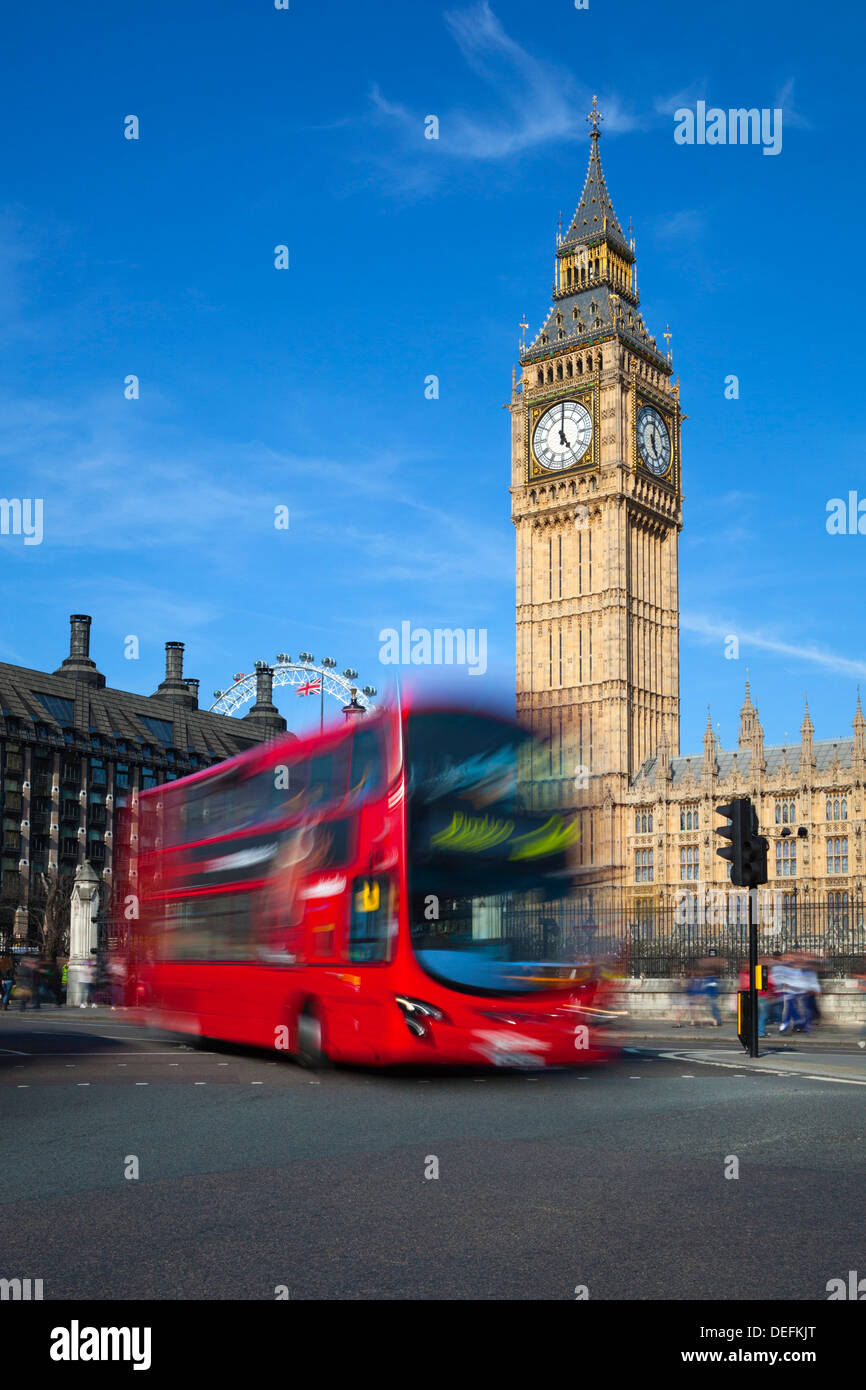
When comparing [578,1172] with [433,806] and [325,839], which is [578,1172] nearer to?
[433,806]

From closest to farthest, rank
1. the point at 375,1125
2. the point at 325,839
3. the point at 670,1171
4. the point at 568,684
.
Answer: the point at 670,1171
the point at 375,1125
the point at 325,839
the point at 568,684

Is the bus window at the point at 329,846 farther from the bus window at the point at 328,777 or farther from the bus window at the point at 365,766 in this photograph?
the bus window at the point at 365,766

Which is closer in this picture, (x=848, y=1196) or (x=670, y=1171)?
(x=848, y=1196)

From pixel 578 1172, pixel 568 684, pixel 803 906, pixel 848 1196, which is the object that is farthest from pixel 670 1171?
pixel 568 684

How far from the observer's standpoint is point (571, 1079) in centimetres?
1563

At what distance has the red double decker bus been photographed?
1403cm

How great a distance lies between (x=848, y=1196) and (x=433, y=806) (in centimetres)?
714

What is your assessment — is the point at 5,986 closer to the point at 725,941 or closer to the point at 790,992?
the point at 725,941

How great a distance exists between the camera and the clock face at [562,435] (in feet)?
284

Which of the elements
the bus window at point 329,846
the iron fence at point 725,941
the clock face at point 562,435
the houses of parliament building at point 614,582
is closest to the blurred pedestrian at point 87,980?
the iron fence at point 725,941

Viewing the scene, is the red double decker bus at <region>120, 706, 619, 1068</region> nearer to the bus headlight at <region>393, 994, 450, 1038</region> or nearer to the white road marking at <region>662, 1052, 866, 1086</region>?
the bus headlight at <region>393, 994, 450, 1038</region>

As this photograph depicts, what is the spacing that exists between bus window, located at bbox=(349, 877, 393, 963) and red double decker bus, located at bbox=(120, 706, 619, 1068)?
0.02 m

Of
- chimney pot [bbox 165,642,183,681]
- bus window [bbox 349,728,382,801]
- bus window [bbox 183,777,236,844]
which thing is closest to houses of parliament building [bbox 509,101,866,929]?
chimney pot [bbox 165,642,183,681]

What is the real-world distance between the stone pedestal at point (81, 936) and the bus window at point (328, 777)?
28.3 m
